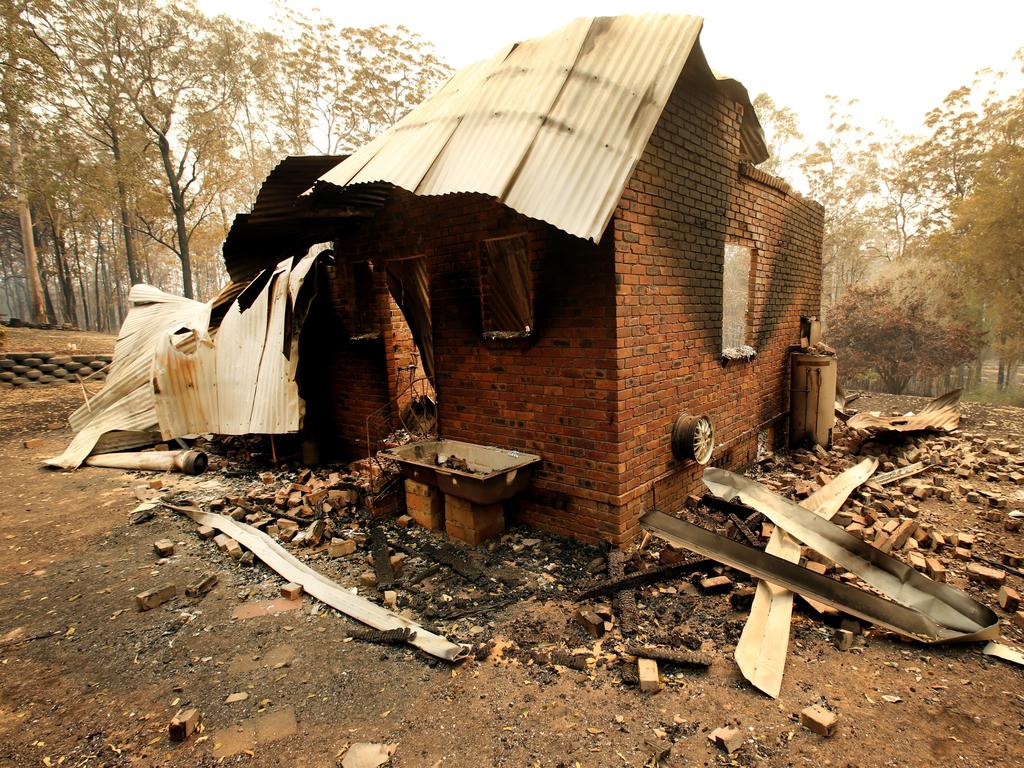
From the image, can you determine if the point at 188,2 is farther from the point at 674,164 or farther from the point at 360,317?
the point at 674,164

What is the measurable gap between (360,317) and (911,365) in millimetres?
20332

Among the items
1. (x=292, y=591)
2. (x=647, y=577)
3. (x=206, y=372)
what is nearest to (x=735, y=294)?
(x=647, y=577)

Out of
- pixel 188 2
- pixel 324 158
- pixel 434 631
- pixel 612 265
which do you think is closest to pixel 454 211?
pixel 324 158

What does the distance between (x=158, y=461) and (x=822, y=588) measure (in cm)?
841

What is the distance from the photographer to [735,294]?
5.58 meters

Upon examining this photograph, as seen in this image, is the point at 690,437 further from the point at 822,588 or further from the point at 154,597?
the point at 154,597

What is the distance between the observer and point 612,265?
3.63 metres

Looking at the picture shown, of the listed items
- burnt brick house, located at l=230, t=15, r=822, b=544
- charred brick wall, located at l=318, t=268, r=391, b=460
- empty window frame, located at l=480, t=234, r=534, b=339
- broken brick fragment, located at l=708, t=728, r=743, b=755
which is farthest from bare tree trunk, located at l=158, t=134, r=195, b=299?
broken brick fragment, located at l=708, t=728, r=743, b=755

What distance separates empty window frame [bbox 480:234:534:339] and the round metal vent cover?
1.71 meters

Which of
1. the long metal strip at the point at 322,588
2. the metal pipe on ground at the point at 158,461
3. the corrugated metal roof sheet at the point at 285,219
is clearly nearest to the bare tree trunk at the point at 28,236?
the metal pipe on ground at the point at 158,461

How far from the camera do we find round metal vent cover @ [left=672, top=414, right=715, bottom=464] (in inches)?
172

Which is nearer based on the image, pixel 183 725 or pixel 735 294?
pixel 183 725

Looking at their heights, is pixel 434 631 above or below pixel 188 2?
below

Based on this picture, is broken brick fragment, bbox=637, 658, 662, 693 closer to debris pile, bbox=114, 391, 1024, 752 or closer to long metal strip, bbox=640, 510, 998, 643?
debris pile, bbox=114, 391, 1024, 752
